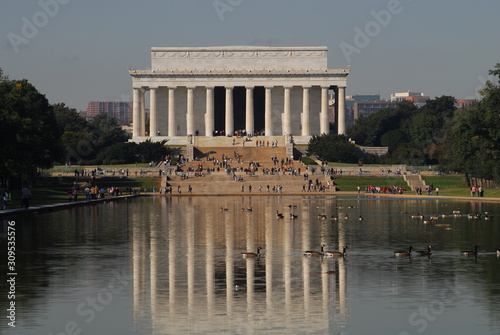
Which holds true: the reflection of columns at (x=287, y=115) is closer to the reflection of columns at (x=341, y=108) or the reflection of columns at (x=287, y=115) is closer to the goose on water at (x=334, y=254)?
the reflection of columns at (x=341, y=108)

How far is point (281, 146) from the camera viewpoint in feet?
465

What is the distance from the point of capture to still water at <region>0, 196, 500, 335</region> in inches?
910

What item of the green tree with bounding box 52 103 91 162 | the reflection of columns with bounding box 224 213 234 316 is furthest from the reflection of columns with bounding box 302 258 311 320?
the green tree with bounding box 52 103 91 162

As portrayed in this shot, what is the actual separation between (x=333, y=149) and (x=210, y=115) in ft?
102

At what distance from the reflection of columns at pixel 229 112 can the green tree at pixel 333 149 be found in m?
22.0

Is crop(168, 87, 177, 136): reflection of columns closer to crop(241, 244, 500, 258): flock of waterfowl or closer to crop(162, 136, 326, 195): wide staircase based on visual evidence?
crop(162, 136, 326, 195): wide staircase

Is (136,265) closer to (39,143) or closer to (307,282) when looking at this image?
(307,282)

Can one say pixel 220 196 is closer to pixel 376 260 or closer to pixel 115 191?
pixel 115 191

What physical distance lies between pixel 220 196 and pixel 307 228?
161ft

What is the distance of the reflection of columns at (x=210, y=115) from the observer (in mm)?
155750

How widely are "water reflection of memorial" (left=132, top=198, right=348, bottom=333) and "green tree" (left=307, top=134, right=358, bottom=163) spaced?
7867 centimetres

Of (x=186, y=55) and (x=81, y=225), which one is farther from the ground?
(x=186, y=55)

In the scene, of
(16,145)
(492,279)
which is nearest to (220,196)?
(16,145)

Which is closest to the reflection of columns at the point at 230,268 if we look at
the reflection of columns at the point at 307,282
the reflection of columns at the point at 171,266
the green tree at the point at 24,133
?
the reflection of columns at the point at 171,266
